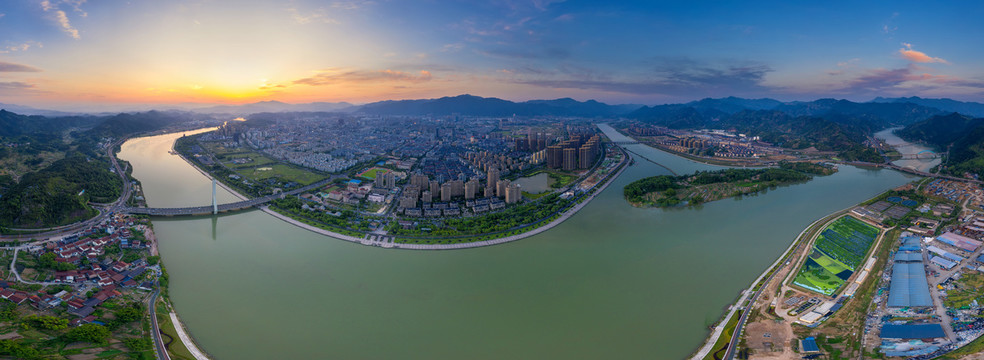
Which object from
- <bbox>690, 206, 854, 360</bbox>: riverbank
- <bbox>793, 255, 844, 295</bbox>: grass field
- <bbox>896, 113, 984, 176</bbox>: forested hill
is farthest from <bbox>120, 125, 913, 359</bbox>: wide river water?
<bbox>896, 113, 984, 176</bbox>: forested hill

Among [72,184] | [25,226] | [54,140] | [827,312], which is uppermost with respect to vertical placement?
[54,140]

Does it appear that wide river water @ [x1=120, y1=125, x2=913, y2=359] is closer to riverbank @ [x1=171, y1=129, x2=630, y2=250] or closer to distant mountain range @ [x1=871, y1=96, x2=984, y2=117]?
riverbank @ [x1=171, y1=129, x2=630, y2=250]

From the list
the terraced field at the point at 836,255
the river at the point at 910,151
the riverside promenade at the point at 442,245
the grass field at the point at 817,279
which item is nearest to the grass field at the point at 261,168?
the riverside promenade at the point at 442,245

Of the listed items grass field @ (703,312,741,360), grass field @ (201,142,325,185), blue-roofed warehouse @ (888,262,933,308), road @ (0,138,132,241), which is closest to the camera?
grass field @ (703,312,741,360)

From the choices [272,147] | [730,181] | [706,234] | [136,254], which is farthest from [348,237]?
[272,147]

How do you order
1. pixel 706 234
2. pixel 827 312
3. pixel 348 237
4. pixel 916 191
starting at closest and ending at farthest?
pixel 827 312
pixel 348 237
pixel 706 234
pixel 916 191

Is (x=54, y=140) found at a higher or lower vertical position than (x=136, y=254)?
higher

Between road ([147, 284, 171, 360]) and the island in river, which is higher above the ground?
the island in river

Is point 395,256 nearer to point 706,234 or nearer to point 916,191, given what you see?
point 706,234
